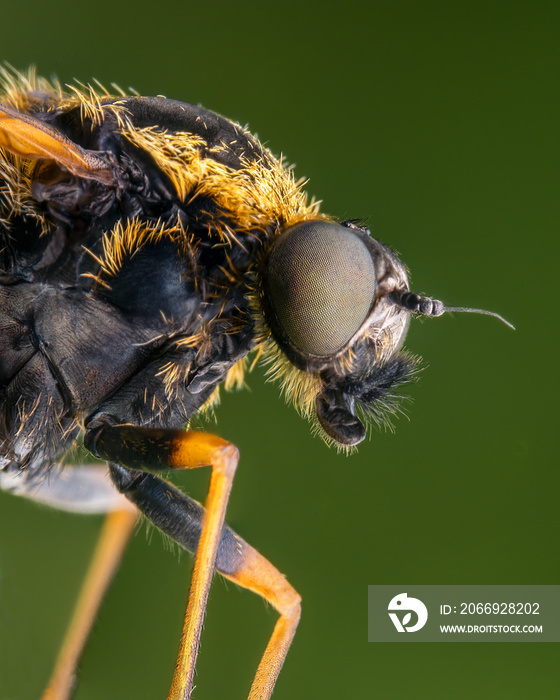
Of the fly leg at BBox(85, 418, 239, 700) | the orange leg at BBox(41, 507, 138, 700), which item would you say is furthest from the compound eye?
the orange leg at BBox(41, 507, 138, 700)

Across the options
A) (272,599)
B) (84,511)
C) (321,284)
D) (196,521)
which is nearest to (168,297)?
(321,284)

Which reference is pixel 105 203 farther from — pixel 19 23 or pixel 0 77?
pixel 19 23

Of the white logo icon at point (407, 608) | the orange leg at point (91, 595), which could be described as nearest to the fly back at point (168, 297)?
the white logo icon at point (407, 608)

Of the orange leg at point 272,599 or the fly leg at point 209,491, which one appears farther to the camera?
the orange leg at point 272,599

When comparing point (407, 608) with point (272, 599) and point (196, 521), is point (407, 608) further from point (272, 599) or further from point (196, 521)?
point (196, 521)

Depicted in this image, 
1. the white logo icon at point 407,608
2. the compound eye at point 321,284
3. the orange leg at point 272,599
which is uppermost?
the compound eye at point 321,284

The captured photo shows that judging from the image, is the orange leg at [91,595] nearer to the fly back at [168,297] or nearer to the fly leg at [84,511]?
the fly leg at [84,511]

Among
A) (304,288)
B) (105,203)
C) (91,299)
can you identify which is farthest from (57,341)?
(304,288)
